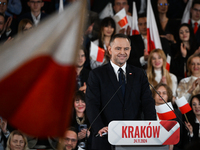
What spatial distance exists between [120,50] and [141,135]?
0.78 m

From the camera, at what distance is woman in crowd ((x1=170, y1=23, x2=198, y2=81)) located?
523 centimetres

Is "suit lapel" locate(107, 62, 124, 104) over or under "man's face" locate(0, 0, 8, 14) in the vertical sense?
under

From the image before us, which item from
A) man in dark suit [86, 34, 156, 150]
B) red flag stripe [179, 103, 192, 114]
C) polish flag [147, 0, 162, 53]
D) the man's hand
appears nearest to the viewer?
the man's hand

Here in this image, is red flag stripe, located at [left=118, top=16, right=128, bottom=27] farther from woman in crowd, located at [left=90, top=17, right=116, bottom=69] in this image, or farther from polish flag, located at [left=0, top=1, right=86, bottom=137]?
polish flag, located at [left=0, top=1, right=86, bottom=137]

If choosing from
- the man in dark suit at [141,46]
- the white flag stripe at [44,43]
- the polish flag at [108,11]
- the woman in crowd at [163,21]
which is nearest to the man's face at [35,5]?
the polish flag at [108,11]

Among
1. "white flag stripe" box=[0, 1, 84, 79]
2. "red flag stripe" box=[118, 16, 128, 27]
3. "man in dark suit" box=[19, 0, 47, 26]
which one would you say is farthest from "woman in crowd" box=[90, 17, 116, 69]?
"white flag stripe" box=[0, 1, 84, 79]

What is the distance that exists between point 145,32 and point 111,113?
9.69 ft

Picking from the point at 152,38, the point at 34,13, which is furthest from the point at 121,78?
the point at 34,13

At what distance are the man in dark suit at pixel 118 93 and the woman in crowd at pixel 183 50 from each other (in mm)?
2516

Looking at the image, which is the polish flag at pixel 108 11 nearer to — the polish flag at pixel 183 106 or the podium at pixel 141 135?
the polish flag at pixel 183 106

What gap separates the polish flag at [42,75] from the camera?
1.36 meters

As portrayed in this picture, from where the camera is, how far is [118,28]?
17.4ft

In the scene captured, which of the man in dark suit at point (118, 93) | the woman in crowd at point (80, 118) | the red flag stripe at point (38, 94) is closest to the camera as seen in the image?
the red flag stripe at point (38, 94)

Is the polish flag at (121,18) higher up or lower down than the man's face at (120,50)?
higher up
